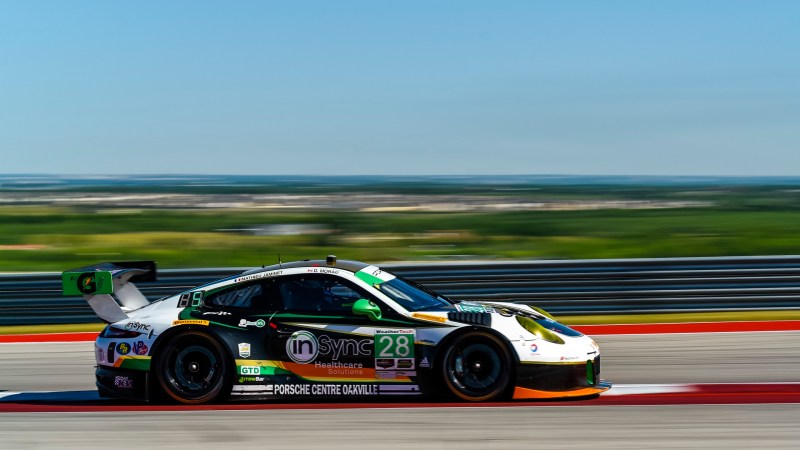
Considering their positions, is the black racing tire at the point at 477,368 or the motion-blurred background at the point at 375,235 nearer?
the black racing tire at the point at 477,368

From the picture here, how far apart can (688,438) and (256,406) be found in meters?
3.38

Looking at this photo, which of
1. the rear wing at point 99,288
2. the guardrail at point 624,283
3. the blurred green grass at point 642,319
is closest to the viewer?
the rear wing at point 99,288

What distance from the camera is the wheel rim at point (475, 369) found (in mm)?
7539

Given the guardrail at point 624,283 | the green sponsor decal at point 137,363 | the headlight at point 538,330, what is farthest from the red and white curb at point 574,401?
the guardrail at point 624,283

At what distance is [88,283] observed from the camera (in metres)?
8.24

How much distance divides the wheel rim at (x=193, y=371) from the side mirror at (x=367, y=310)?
121 cm

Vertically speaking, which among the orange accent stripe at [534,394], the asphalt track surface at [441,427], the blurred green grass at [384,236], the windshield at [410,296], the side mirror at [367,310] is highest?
the blurred green grass at [384,236]

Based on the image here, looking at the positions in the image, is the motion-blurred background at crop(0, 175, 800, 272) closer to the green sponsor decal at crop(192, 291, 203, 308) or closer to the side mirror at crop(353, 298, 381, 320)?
the green sponsor decal at crop(192, 291, 203, 308)

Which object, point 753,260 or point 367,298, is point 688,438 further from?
point 753,260

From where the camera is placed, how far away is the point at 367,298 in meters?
7.82

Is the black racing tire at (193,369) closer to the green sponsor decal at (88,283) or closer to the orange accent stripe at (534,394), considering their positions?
the green sponsor decal at (88,283)

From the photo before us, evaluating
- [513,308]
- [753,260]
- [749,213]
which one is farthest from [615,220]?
[513,308]

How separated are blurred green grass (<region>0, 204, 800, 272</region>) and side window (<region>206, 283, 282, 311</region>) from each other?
11.4m

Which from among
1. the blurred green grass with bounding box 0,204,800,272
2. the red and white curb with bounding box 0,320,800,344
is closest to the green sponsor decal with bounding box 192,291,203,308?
the red and white curb with bounding box 0,320,800,344
